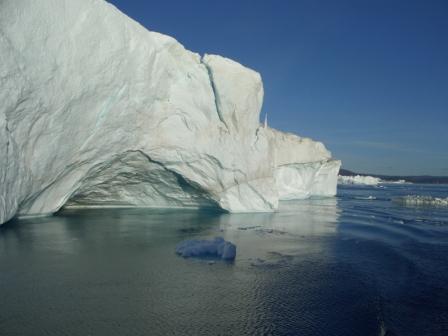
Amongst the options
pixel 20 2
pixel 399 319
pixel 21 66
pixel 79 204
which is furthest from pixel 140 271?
pixel 79 204

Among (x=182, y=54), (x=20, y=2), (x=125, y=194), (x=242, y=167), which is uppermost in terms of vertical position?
(x=182, y=54)

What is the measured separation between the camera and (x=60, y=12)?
11.5 m

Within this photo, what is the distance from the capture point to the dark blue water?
18.2 ft

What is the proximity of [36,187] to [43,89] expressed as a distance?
3.73 m

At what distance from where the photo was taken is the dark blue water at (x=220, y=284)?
5551mm

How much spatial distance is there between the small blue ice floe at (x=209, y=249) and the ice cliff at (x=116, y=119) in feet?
19.2

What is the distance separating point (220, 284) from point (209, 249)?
2551 millimetres

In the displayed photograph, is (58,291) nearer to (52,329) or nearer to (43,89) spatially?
(52,329)

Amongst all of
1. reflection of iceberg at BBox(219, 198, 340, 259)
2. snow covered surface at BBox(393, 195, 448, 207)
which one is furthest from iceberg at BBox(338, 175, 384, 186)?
reflection of iceberg at BBox(219, 198, 340, 259)

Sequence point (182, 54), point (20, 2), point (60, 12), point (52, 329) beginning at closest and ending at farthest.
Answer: point (52, 329), point (20, 2), point (60, 12), point (182, 54)

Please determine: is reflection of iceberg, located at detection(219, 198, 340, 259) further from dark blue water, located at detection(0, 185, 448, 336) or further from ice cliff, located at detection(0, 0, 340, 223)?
ice cliff, located at detection(0, 0, 340, 223)

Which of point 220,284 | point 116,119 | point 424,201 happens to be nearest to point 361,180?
point 424,201

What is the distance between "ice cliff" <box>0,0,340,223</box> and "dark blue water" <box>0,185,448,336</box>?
108 inches

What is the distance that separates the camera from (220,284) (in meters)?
7.44
